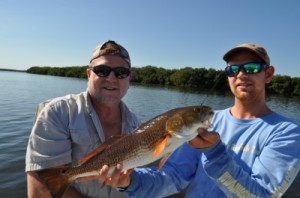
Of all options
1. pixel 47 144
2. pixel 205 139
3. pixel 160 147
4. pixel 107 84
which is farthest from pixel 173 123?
pixel 47 144

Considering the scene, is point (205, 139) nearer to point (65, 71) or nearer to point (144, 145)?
point (144, 145)

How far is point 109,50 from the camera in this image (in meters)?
4.68

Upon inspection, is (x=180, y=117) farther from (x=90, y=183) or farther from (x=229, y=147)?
(x=90, y=183)

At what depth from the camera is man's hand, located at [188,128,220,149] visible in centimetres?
303

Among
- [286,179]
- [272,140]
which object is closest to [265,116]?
[272,140]

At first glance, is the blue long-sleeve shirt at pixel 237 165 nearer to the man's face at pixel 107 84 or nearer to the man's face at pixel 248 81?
the man's face at pixel 248 81

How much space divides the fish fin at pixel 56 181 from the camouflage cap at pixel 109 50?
6.27 feet

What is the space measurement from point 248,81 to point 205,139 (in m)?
1.24

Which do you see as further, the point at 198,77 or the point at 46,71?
the point at 46,71

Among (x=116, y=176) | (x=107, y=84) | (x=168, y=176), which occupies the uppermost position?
(x=107, y=84)

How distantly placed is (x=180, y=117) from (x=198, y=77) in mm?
90065

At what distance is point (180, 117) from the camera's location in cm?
326

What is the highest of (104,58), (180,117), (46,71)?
(104,58)

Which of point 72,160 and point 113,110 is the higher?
point 113,110
